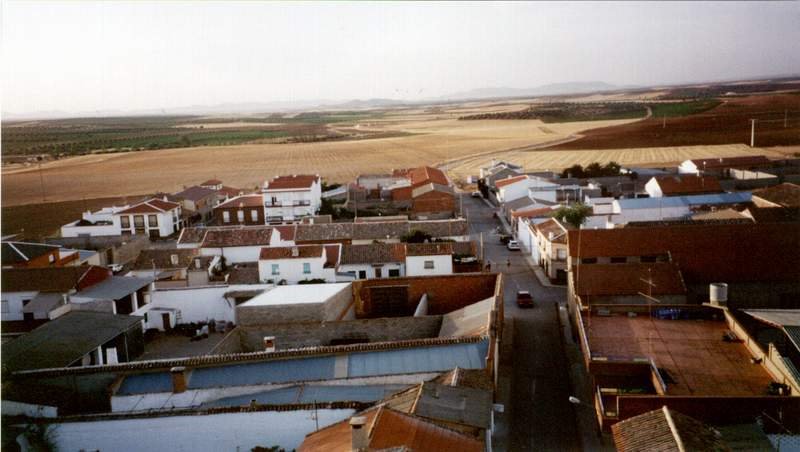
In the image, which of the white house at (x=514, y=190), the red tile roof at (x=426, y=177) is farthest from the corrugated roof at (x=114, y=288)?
the red tile roof at (x=426, y=177)

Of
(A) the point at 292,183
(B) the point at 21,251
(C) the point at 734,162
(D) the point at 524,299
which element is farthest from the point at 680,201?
(B) the point at 21,251

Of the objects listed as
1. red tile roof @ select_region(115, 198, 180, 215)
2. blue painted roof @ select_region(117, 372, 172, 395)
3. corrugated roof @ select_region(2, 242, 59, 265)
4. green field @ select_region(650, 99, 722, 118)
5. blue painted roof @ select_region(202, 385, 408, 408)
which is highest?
green field @ select_region(650, 99, 722, 118)

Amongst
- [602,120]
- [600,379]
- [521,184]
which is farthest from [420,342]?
[602,120]

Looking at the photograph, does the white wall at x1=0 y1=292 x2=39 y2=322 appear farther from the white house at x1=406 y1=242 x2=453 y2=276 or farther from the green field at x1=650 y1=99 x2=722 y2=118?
the green field at x1=650 y1=99 x2=722 y2=118

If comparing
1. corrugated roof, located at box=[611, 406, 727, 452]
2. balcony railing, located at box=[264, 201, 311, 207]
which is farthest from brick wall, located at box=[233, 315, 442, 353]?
balcony railing, located at box=[264, 201, 311, 207]

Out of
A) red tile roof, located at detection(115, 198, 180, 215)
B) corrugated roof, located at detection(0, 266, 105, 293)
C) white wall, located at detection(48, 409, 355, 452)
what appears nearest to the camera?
Result: white wall, located at detection(48, 409, 355, 452)

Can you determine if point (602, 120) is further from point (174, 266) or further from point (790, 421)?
point (790, 421)

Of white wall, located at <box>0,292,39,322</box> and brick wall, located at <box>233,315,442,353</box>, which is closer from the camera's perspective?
brick wall, located at <box>233,315,442,353</box>
